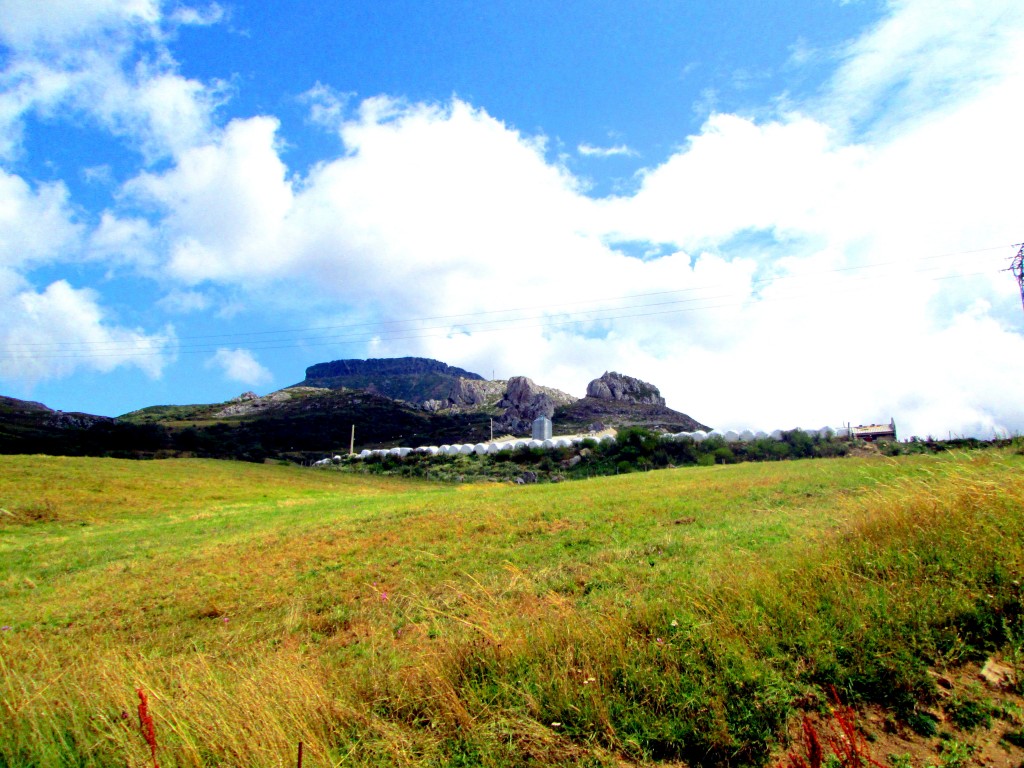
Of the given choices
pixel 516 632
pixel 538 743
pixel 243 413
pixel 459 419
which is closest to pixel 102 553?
pixel 516 632

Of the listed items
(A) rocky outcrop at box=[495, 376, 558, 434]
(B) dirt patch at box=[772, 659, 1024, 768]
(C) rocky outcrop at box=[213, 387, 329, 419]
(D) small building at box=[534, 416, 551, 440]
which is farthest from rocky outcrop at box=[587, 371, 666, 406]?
(B) dirt patch at box=[772, 659, 1024, 768]

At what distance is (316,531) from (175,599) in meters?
6.51

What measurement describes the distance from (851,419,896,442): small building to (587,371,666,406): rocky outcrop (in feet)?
317

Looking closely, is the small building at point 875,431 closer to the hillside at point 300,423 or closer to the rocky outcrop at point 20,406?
the hillside at point 300,423

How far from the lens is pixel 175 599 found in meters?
11.8

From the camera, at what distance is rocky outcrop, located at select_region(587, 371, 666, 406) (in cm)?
18575

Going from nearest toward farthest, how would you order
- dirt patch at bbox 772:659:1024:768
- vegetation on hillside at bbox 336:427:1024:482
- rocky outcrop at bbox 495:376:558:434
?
1. dirt patch at bbox 772:659:1024:768
2. vegetation on hillside at bbox 336:427:1024:482
3. rocky outcrop at bbox 495:376:558:434

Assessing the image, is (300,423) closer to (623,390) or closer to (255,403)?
(255,403)

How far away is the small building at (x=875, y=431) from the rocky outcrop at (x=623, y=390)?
9649 cm

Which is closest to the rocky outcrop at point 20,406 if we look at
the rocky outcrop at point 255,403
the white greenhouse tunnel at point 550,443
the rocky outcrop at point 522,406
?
the rocky outcrop at point 255,403

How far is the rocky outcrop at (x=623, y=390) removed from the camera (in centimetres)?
18575

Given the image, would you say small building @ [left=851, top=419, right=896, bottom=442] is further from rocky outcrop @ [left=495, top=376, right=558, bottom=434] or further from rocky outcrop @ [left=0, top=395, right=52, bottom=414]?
rocky outcrop @ [left=0, top=395, right=52, bottom=414]

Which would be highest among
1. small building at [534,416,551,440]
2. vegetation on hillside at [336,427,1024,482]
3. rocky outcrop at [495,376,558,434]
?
rocky outcrop at [495,376,558,434]

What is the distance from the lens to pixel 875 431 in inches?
3169
